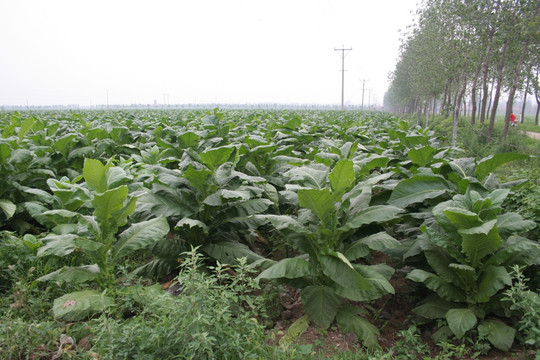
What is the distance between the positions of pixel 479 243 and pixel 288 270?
1.40 m

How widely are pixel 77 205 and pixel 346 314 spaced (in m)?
2.72

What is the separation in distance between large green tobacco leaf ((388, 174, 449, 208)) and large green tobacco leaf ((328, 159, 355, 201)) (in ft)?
2.08

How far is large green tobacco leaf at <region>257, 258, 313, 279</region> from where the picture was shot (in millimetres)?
2699

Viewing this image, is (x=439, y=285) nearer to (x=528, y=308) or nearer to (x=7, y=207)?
(x=528, y=308)

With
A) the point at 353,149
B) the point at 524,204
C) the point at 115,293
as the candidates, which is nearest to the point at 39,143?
the point at 115,293

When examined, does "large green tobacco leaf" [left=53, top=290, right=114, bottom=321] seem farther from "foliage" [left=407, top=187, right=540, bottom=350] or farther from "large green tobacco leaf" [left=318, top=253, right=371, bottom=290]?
"foliage" [left=407, top=187, right=540, bottom=350]

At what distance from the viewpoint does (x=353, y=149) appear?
4574 mm

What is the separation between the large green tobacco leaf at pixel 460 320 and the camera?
2.62 meters

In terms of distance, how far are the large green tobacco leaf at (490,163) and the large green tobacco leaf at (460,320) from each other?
4.41ft

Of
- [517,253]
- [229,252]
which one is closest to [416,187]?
[517,253]

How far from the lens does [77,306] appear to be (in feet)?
8.86

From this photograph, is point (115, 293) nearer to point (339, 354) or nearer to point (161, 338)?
point (161, 338)

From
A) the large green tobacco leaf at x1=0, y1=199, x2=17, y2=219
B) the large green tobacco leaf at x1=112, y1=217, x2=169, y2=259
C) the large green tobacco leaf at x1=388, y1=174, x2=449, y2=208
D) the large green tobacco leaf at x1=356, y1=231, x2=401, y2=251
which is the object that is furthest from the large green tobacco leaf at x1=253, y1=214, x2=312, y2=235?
the large green tobacco leaf at x1=0, y1=199, x2=17, y2=219

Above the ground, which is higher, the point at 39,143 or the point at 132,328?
the point at 39,143
